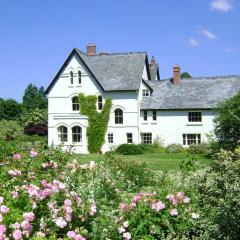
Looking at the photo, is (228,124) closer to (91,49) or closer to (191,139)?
(191,139)

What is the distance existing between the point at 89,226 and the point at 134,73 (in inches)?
1407

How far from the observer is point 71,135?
41750 millimetres

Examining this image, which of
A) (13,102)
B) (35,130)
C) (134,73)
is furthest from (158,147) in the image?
(13,102)

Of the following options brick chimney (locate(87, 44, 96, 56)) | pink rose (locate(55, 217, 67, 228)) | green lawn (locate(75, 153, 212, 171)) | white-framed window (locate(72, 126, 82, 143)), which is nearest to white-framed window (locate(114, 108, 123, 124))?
white-framed window (locate(72, 126, 82, 143))

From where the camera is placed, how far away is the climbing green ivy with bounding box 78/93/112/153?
133ft

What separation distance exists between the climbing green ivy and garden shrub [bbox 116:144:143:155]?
3411mm

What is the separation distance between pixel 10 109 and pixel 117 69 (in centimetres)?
4222

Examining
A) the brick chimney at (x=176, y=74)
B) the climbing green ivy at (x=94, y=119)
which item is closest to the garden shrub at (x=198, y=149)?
the climbing green ivy at (x=94, y=119)

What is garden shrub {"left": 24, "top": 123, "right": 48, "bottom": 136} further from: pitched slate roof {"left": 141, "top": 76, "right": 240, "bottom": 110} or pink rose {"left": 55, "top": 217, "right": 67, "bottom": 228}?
pink rose {"left": 55, "top": 217, "right": 67, "bottom": 228}

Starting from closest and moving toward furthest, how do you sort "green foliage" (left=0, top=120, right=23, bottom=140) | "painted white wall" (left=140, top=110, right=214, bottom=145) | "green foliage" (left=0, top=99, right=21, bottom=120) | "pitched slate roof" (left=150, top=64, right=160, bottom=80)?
"painted white wall" (left=140, top=110, right=214, bottom=145) → "green foliage" (left=0, top=120, right=23, bottom=140) → "pitched slate roof" (left=150, top=64, right=160, bottom=80) → "green foliage" (left=0, top=99, right=21, bottom=120)

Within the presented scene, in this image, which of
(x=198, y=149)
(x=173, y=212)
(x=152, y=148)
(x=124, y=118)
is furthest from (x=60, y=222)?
(x=124, y=118)

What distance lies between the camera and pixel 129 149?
1451 inches

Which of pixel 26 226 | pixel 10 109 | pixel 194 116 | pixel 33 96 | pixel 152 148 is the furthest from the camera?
pixel 33 96

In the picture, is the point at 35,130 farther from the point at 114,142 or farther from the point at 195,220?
the point at 195,220
